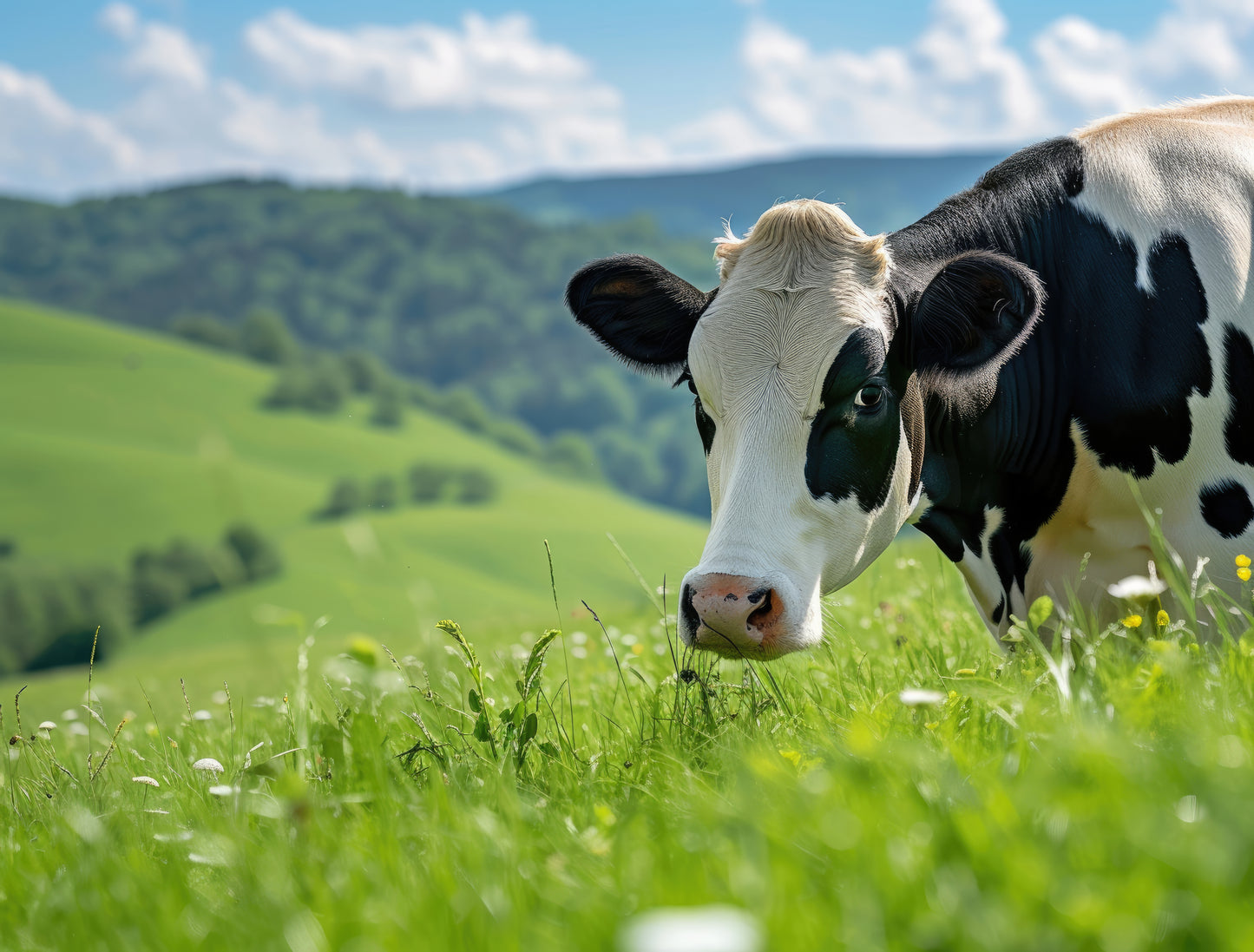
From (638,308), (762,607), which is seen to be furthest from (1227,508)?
(638,308)

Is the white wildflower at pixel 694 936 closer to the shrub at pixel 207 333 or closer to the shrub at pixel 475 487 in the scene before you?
the shrub at pixel 475 487

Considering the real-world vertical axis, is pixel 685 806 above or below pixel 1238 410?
below

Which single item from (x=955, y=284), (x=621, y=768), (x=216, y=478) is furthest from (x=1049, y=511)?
(x=216, y=478)

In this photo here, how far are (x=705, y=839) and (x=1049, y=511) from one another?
10.2ft

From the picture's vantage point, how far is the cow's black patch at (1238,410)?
13.9 ft

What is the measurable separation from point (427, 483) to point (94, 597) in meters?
47.6

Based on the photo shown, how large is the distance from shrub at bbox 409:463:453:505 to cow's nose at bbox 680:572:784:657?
131 metres

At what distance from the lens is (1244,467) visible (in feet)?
13.9

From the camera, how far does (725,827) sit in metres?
1.99

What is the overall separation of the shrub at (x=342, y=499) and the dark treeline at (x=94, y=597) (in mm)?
19078

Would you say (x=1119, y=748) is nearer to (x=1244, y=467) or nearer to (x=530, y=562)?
(x=1244, y=467)

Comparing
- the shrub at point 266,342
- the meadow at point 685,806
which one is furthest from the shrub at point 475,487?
the meadow at point 685,806

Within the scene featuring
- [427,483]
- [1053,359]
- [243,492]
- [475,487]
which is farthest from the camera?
[475,487]

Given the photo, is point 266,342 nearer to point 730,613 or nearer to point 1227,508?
point 1227,508
